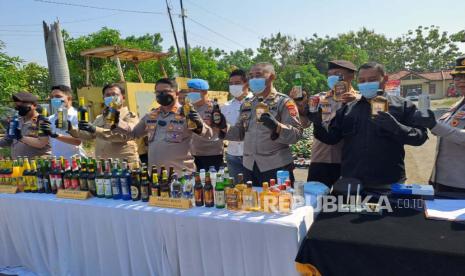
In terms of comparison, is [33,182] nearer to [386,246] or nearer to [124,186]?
[124,186]

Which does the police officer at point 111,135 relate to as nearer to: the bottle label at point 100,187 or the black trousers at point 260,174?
the bottle label at point 100,187

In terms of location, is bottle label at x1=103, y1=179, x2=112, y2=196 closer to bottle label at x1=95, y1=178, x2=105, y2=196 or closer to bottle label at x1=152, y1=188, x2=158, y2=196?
bottle label at x1=95, y1=178, x2=105, y2=196

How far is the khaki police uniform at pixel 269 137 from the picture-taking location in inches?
117

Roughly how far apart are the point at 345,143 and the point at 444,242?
3.88 feet

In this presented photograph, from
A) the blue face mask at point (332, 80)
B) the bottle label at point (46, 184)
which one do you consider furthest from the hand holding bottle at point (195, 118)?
the bottle label at point (46, 184)

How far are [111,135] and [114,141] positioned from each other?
0.15 metres

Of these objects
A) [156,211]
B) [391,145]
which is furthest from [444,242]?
[156,211]

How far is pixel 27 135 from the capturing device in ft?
13.5

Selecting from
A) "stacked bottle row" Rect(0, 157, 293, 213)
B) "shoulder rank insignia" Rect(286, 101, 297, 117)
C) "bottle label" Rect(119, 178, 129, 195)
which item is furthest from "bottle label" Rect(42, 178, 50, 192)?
"shoulder rank insignia" Rect(286, 101, 297, 117)

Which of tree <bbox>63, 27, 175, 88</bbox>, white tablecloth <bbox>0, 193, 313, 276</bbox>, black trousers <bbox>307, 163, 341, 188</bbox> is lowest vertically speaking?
white tablecloth <bbox>0, 193, 313, 276</bbox>

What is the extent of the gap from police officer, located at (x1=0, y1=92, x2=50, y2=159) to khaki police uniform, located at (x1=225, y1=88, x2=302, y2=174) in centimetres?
254

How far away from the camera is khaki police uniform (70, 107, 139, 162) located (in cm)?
361

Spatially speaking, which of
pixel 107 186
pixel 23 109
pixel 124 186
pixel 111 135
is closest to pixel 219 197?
pixel 124 186

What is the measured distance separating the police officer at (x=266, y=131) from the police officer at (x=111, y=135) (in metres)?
1.32
